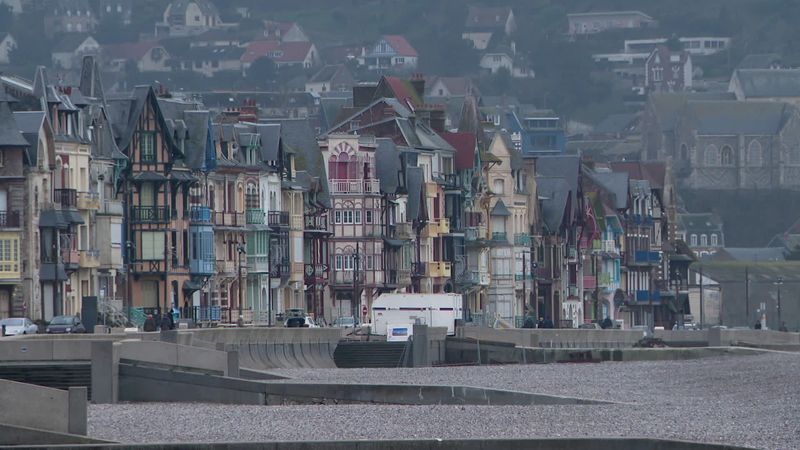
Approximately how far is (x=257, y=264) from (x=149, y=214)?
27.0ft

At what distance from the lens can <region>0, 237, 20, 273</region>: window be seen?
88.4 meters

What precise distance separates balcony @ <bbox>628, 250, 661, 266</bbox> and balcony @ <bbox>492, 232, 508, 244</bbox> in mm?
27579

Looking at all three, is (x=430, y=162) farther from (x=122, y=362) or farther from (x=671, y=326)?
(x=122, y=362)

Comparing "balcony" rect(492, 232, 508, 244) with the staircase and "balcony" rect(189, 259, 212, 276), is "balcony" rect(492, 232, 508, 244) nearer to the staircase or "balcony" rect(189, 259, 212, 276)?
"balcony" rect(189, 259, 212, 276)

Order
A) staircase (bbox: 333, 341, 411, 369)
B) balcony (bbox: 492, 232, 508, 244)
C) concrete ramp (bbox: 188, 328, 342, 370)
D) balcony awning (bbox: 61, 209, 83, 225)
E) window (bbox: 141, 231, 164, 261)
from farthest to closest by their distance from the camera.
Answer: balcony (bbox: 492, 232, 508, 244), window (bbox: 141, 231, 164, 261), balcony awning (bbox: 61, 209, 83, 225), staircase (bbox: 333, 341, 411, 369), concrete ramp (bbox: 188, 328, 342, 370)

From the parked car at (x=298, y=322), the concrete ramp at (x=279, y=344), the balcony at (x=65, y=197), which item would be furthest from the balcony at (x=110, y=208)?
the concrete ramp at (x=279, y=344)

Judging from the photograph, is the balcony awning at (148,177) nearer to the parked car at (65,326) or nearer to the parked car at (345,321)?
the parked car at (345,321)

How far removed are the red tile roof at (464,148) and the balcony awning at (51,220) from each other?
39699 millimetres

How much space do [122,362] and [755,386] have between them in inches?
647

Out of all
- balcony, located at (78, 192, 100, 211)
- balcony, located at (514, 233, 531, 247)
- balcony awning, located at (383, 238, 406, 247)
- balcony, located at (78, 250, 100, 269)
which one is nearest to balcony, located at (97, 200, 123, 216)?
balcony, located at (78, 192, 100, 211)

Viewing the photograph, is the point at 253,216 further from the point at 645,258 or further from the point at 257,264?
the point at 645,258

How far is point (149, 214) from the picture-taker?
9850 cm

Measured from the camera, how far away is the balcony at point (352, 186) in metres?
114

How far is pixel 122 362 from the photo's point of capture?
57312 mm
